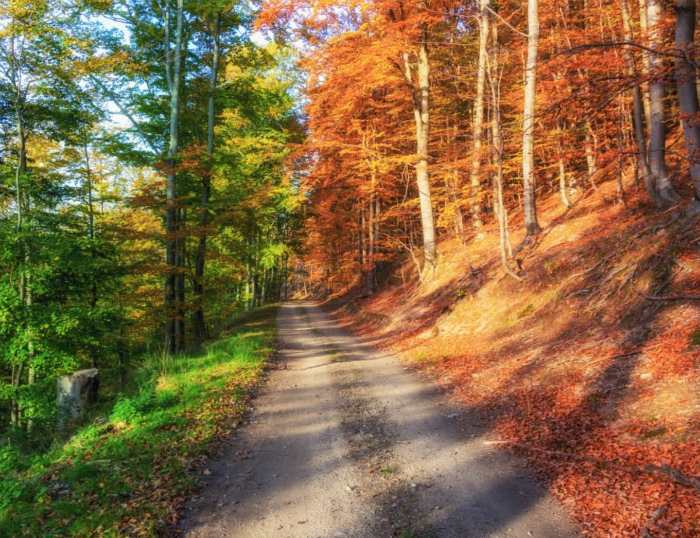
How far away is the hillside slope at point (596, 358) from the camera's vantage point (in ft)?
12.4

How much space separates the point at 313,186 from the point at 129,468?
19079 millimetres

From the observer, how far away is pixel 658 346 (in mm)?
5695

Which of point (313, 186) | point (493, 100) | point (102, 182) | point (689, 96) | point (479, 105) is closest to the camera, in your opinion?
point (689, 96)

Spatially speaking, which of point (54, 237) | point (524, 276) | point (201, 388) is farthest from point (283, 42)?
point (201, 388)

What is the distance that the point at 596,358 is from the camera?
246 inches

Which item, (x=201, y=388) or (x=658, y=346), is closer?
(x=658, y=346)

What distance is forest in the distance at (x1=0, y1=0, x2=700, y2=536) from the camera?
6.00 metres

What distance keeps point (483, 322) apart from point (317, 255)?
72.8 ft

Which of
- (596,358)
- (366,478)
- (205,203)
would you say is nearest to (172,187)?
(205,203)

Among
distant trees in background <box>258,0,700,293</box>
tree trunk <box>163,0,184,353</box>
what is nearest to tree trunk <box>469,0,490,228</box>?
distant trees in background <box>258,0,700,293</box>

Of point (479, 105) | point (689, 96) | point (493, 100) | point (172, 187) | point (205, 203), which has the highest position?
point (479, 105)

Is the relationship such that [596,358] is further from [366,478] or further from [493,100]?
[493,100]

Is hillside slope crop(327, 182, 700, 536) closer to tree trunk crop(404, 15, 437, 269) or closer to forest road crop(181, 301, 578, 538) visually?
forest road crop(181, 301, 578, 538)

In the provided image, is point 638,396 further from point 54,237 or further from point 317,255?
point 317,255
